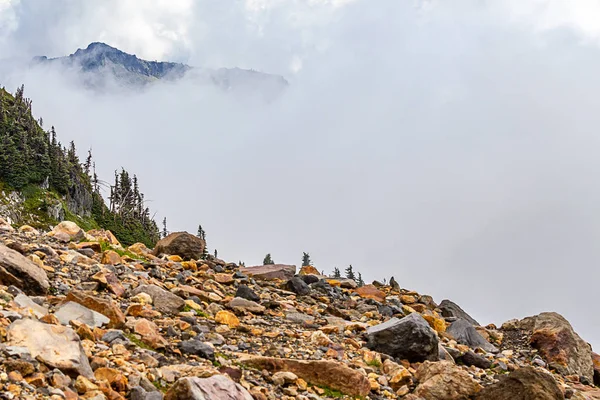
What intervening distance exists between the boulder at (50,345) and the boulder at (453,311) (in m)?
16.7

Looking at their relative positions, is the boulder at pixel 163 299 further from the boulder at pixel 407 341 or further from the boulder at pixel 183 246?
the boulder at pixel 183 246

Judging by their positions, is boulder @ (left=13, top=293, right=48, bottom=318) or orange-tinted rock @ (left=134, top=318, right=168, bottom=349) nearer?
boulder @ (left=13, top=293, right=48, bottom=318)

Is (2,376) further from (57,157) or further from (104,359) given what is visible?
(57,157)

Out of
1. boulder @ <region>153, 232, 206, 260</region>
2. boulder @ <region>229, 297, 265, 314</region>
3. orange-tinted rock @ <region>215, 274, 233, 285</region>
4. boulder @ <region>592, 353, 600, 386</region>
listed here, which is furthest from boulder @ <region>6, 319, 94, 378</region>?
boulder @ <region>592, 353, 600, 386</region>

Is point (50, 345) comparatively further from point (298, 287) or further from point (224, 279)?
point (298, 287)

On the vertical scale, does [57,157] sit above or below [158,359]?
above

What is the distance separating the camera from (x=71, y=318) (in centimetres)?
912

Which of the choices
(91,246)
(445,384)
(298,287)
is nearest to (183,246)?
(91,246)

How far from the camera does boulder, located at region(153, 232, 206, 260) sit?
67.4ft

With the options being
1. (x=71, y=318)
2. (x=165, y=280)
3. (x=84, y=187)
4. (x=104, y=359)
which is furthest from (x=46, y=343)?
(x=84, y=187)

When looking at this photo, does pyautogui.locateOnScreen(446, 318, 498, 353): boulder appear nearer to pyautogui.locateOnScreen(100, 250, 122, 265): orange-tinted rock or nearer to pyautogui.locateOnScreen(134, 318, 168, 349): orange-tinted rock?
pyautogui.locateOnScreen(134, 318, 168, 349): orange-tinted rock

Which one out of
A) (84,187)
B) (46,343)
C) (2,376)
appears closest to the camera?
(2,376)

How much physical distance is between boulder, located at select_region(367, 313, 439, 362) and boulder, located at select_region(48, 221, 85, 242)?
1104 cm

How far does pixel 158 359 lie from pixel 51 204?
110957 millimetres
